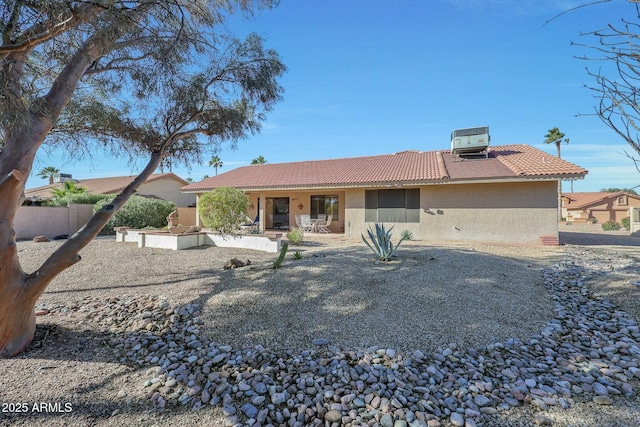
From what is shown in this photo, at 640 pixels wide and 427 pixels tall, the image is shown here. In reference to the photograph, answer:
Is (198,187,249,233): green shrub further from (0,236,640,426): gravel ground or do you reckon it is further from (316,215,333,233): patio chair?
(316,215,333,233): patio chair

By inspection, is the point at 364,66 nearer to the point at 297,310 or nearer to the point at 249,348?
the point at 297,310

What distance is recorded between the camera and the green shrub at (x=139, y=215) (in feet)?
56.4

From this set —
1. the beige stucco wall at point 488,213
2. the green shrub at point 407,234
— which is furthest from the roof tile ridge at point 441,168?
the green shrub at point 407,234

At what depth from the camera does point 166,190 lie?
29.5 m

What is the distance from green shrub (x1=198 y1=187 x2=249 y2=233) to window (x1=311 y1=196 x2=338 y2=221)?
26.5ft

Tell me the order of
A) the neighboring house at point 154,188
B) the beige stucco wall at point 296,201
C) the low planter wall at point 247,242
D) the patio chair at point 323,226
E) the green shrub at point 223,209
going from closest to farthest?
1. the low planter wall at point 247,242
2. the green shrub at point 223,209
3. the patio chair at point 323,226
4. the beige stucco wall at point 296,201
5. the neighboring house at point 154,188

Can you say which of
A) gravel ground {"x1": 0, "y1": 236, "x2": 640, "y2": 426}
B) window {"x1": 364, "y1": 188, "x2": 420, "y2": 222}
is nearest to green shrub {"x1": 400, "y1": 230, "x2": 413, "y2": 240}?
window {"x1": 364, "y1": 188, "x2": 420, "y2": 222}

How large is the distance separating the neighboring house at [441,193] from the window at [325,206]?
0.21ft

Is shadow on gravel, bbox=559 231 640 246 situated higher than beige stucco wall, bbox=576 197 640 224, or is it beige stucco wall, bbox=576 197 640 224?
beige stucco wall, bbox=576 197 640 224

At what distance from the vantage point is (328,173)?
19297mm

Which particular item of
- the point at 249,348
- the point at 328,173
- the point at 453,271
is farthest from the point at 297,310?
the point at 328,173

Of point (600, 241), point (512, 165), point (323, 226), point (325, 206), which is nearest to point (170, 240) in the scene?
point (323, 226)

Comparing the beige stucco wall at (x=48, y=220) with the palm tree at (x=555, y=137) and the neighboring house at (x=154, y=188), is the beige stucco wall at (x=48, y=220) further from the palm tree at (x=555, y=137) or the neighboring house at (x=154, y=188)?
the palm tree at (x=555, y=137)

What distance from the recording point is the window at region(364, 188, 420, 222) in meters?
15.9
